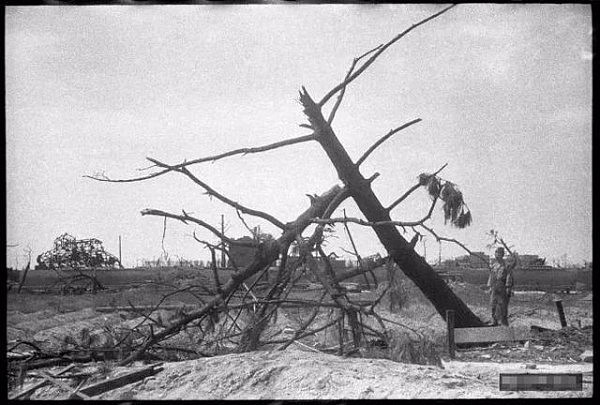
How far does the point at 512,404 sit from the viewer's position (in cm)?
484

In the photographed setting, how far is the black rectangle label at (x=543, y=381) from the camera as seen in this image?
16.1ft

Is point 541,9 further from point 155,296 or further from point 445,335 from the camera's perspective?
point 155,296

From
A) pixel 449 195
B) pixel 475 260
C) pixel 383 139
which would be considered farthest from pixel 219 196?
pixel 475 260

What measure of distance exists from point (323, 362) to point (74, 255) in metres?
1.96

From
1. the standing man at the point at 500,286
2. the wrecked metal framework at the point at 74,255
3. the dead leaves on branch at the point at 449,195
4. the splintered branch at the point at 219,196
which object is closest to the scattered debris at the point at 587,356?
the standing man at the point at 500,286

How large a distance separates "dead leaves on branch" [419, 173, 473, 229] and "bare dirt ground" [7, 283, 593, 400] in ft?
1.90

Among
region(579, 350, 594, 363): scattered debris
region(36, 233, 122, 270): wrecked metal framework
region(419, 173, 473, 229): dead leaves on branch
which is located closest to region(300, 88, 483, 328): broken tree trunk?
region(419, 173, 473, 229): dead leaves on branch

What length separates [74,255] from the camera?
504cm

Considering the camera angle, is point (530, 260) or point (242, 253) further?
point (242, 253)

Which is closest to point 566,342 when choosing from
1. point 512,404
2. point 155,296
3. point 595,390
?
point 595,390

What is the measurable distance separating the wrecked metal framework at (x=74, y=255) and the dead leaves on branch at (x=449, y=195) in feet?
7.76

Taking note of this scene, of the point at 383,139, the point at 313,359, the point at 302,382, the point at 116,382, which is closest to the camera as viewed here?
the point at 302,382

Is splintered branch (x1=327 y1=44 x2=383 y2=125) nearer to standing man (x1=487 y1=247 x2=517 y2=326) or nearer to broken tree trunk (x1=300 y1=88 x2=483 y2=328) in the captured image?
broken tree trunk (x1=300 y1=88 x2=483 y2=328)

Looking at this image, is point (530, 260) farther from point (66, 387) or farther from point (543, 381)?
point (66, 387)
